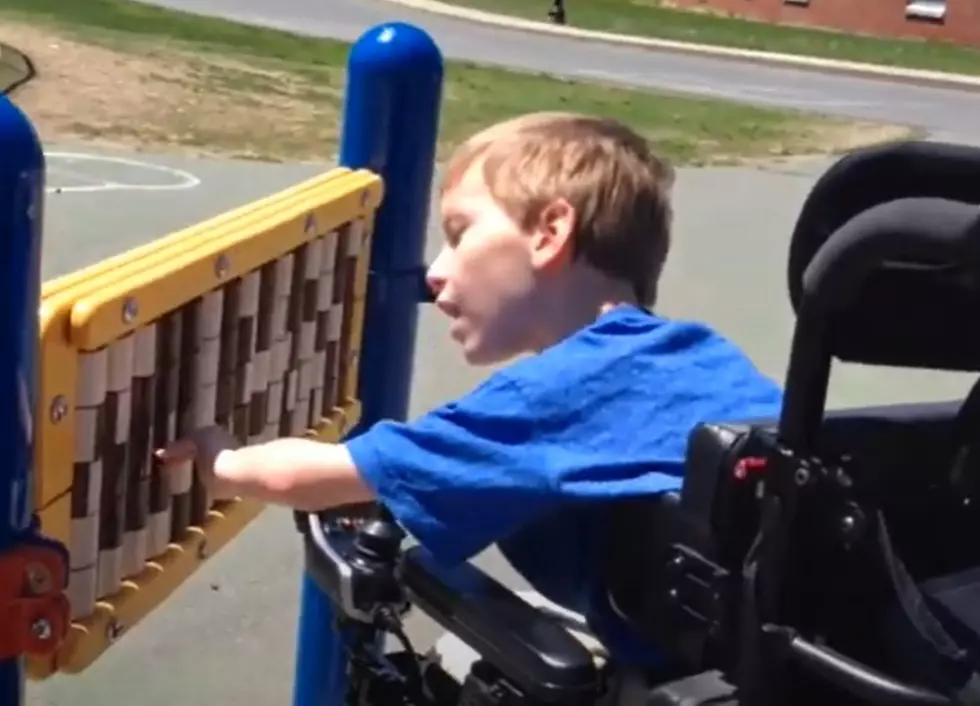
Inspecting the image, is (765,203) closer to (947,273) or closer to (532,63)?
(947,273)

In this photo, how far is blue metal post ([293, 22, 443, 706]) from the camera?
269 cm

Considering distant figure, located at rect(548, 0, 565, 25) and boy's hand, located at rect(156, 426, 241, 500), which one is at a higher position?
boy's hand, located at rect(156, 426, 241, 500)

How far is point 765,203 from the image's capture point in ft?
27.4

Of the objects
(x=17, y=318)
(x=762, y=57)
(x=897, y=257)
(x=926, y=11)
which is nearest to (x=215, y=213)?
(x=17, y=318)

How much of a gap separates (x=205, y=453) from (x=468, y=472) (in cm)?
51

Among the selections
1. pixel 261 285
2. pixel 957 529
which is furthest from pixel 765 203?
pixel 957 529

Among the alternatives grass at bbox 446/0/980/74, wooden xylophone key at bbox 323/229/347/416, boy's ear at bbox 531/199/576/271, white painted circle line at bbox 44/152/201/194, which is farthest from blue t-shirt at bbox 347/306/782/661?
grass at bbox 446/0/980/74

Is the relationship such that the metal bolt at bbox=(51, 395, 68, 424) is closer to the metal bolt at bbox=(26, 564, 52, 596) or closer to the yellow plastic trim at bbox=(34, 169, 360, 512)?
the yellow plastic trim at bbox=(34, 169, 360, 512)

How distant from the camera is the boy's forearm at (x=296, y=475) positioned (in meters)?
1.87

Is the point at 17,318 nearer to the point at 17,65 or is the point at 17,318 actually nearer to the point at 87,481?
the point at 87,481

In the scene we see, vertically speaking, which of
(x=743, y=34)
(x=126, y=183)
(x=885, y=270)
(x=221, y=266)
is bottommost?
(x=743, y=34)

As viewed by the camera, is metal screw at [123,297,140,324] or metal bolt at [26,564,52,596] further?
metal screw at [123,297,140,324]

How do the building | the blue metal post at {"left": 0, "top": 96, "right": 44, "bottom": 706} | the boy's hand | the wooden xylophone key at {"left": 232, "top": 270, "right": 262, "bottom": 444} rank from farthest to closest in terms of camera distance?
the building → the wooden xylophone key at {"left": 232, "top": 270, "right": 262, "bottom": 444} → the boy's hand → the blue metal post at {"left": 0, "top": 96, "right": 44, "bottom": 706}

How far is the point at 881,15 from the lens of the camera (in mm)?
33562
